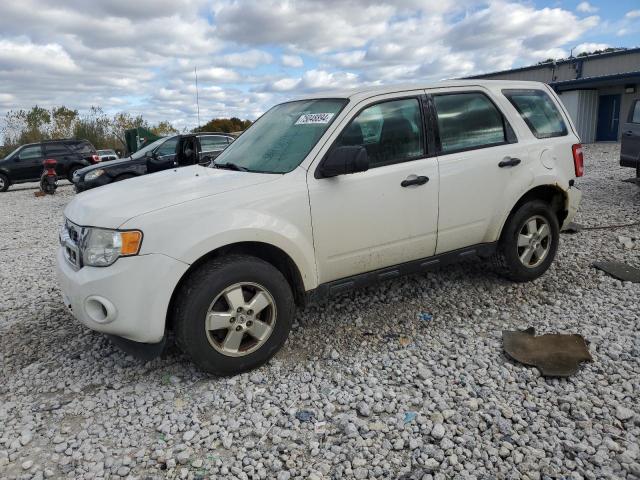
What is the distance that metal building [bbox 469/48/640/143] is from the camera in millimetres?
23155

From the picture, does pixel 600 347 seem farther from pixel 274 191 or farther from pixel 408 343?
pixel 274 191

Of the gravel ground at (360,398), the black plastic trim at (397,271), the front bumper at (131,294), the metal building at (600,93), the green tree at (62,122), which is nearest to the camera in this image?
the gravel ground at (360,398)

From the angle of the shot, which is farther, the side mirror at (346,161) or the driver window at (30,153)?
the driver window at (30,153)

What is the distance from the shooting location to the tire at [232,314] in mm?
3119

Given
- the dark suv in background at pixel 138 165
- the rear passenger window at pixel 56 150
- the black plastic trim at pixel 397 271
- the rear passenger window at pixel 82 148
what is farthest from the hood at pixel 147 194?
the rear passenger window at pixel 56 150

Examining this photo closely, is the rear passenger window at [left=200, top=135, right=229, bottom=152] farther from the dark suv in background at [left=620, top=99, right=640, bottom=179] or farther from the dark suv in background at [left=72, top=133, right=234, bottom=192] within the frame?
the dark suv in background at [left=620, top=99, right=640, bottom=179]

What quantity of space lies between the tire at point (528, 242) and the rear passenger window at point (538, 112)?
0.69m

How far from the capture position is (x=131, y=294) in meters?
3.00

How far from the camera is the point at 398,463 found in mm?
2559

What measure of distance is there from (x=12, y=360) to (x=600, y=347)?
4.42m

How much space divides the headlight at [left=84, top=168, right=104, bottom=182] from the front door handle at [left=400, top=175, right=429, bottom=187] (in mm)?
9225

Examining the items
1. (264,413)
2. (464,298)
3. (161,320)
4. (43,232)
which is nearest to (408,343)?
(464,298)

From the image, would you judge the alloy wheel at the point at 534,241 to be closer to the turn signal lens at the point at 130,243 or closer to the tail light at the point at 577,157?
the tail light at the point at 577,157

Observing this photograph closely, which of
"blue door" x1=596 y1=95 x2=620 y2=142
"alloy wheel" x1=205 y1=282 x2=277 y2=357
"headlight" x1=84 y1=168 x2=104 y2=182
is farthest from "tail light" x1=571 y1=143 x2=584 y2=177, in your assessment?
"blue door" x1=596 y1=95 x2=620 y2=142
